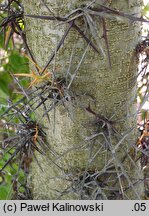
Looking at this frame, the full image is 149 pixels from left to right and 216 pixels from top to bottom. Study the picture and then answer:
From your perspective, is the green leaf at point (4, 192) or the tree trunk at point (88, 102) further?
the green leaf at point (4, 192)

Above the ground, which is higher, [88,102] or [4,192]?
[88,102]

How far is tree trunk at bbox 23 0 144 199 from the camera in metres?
0.47

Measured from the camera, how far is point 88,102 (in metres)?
0.51

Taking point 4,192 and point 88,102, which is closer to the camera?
point 88,102

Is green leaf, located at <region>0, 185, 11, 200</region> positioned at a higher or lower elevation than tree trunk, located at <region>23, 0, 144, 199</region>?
lower

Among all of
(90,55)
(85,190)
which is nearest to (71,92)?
(90,55)

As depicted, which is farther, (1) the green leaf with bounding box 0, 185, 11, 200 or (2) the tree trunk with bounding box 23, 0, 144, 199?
(1) the green leaf with bounding box 0, 185, 11, 200

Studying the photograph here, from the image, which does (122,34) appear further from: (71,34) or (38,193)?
(38,193)

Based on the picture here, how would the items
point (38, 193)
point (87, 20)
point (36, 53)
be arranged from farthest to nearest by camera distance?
point (38, 193) < point (36, 53) < point (87, 20)

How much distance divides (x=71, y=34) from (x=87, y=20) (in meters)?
0.07

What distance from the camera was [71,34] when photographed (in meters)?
0.46

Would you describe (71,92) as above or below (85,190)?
above

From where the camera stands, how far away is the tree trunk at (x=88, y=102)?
1.54ft

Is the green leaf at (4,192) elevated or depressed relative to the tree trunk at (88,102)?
depressed
